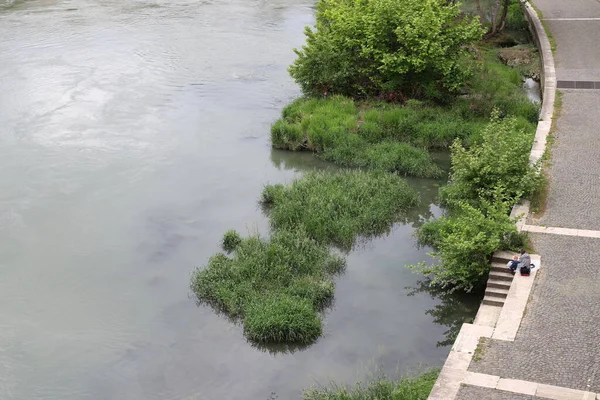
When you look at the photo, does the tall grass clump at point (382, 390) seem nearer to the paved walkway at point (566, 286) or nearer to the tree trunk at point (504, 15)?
the paved walkway at point (566, 286)

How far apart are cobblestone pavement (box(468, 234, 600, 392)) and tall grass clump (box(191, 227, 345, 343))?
4.19 metres

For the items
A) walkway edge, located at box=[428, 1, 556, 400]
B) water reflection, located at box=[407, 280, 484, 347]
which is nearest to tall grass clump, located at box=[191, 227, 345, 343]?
water reflection, located at box=[407, 280, 484, 347]

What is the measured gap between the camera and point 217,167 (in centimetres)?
2531

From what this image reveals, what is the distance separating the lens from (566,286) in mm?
16047

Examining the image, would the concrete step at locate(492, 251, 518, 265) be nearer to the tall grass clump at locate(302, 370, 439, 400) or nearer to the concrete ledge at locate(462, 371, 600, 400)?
the tall grass clump at locate(302, 370, 439, 400)

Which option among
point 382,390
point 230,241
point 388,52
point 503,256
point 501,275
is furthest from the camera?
point 388,52

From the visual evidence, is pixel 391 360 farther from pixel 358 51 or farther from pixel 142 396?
pixel 358 51

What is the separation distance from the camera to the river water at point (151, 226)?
16094 millimetres

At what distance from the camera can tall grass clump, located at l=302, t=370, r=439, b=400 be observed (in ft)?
46.1

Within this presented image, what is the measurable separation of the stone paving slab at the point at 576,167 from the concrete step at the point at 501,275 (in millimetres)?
2276

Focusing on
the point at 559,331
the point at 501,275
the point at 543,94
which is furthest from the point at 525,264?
the point at 543,94

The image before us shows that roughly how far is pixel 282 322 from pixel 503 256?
499 cm

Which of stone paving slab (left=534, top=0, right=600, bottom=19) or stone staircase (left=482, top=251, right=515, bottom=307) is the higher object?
stone staircase (left=482, top=251, right=515, bottom=307)

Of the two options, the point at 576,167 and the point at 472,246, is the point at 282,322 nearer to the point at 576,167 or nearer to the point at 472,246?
the point at 472,246
